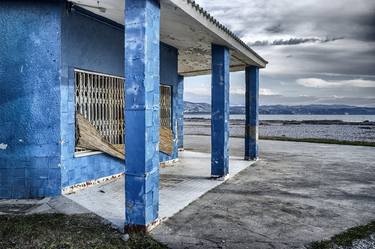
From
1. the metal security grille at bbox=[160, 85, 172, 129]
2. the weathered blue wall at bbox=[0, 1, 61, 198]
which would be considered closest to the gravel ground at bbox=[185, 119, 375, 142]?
the metal security grille at bbox=[160, 85, 172, 129]

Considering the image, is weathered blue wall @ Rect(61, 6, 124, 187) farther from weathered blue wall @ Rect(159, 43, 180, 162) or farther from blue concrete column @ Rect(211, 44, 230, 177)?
blue concrete column @ Rect(211, 44, 230, 177)

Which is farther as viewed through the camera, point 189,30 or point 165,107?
point 165,107

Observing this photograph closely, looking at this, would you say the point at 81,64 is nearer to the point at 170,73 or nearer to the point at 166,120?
the point at 170,73

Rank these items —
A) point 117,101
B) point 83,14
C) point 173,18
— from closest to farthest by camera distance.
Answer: point 173,18 < point 83,14 < point 117,101

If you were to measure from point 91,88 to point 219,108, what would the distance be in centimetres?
337

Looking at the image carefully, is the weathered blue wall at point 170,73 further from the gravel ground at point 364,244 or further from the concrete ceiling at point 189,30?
the gravel ground at point 364,244

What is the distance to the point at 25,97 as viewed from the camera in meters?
6.30

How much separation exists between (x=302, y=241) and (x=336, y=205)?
7.58 ft

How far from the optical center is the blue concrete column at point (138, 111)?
14.9 ft

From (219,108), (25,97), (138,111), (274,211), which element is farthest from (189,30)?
(274,211)

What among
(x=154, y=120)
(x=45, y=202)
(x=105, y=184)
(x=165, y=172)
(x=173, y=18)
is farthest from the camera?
(x=165, y=172)

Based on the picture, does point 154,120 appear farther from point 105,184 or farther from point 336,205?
point 336,205

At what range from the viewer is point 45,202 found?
605 centimetres

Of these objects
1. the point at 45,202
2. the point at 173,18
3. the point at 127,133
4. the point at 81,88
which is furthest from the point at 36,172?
the point at 173,18
